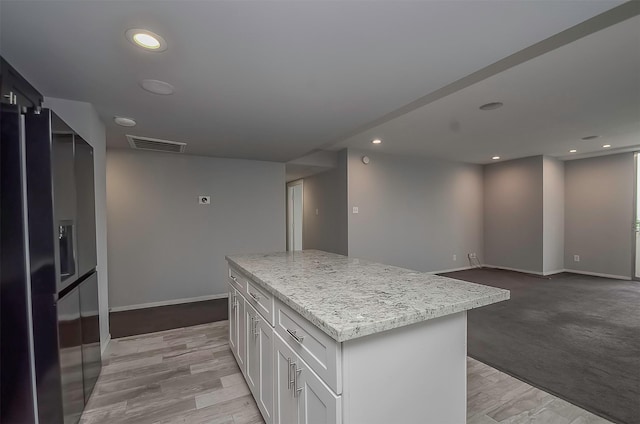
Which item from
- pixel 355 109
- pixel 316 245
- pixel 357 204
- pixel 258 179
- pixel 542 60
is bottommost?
pixel 316 245

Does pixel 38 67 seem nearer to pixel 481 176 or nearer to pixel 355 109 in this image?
pixel 355 109

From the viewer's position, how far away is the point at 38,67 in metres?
1.85

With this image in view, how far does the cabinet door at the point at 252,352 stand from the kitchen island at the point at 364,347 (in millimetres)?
73

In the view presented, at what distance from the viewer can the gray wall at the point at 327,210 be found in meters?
5.36

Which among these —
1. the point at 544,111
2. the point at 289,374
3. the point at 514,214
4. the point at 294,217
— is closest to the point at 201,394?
the point at 289,374

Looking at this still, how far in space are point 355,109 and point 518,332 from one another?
288cm

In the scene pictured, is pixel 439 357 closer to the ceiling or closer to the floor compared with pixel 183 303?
closer to the ceiling

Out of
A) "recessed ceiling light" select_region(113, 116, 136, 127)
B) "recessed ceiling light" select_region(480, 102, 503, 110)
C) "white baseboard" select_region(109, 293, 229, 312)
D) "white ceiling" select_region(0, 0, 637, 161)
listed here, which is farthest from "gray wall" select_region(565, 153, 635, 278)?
"recessed ceiling light" select_region(113, 116, 136, 127)

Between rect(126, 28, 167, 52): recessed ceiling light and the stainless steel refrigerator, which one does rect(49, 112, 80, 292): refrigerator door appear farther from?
rect(126, 28, 167, 52): recessed ceiling light

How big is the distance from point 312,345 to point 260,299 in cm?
69

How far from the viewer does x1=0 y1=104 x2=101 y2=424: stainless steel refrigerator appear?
55.0 inches

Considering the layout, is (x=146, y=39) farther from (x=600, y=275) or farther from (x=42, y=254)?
(x=600, y=275)

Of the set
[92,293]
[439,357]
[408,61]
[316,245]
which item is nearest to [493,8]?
[408,61]

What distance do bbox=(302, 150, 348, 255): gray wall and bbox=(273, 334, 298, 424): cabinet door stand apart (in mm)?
3803
